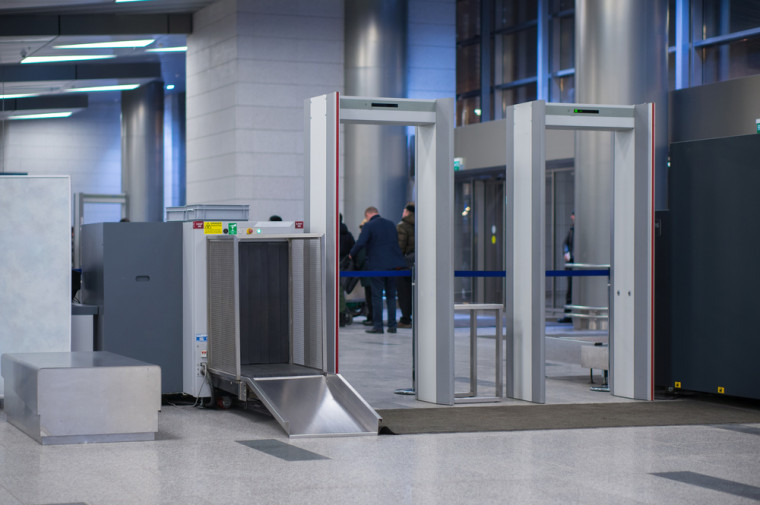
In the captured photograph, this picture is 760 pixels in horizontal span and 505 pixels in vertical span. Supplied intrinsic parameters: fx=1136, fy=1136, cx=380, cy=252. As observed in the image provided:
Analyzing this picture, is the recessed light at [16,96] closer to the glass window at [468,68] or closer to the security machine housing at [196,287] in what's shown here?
the glass window at [468,68]

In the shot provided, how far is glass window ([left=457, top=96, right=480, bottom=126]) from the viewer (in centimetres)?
2083

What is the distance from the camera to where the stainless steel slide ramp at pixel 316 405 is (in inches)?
274

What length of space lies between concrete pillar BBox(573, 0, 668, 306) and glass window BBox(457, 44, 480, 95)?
6400 millimetres

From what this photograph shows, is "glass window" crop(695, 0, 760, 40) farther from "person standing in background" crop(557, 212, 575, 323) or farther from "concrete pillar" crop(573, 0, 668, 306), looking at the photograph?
"person standing in background" crop(557, 212, 575, 323)

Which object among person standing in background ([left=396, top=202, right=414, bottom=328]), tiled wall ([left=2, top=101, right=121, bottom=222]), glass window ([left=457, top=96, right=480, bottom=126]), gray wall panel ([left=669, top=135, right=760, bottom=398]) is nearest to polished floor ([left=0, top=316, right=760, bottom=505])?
gray wall panel ([left=669, top=135, right=760, bottom=398])

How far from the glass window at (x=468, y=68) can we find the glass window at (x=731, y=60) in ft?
19.9

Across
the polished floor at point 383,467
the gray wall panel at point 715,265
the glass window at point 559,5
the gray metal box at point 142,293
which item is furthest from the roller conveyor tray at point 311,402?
the glass window at point 559,5

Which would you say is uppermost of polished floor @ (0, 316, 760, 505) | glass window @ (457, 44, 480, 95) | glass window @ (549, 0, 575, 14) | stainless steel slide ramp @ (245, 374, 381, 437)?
glass window @ (549, 0, 575, 14)

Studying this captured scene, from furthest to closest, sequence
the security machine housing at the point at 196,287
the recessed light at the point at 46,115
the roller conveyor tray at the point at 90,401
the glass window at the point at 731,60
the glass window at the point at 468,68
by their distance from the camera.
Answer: the recessed light at the point at 46,115 → the glass window at the point at 468,68 → the glass window at the point at 731,60 → the security machine housing at the point at 196,287 → the roller conveyor tray at the point at 90,401

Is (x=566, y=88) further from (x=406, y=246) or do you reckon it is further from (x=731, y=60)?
(x=406, y=246)

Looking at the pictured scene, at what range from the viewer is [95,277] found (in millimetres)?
A: 8523

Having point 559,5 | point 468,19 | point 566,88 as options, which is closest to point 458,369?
point 566,88

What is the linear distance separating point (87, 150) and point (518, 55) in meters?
11.7

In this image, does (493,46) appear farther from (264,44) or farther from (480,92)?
(264,44)
